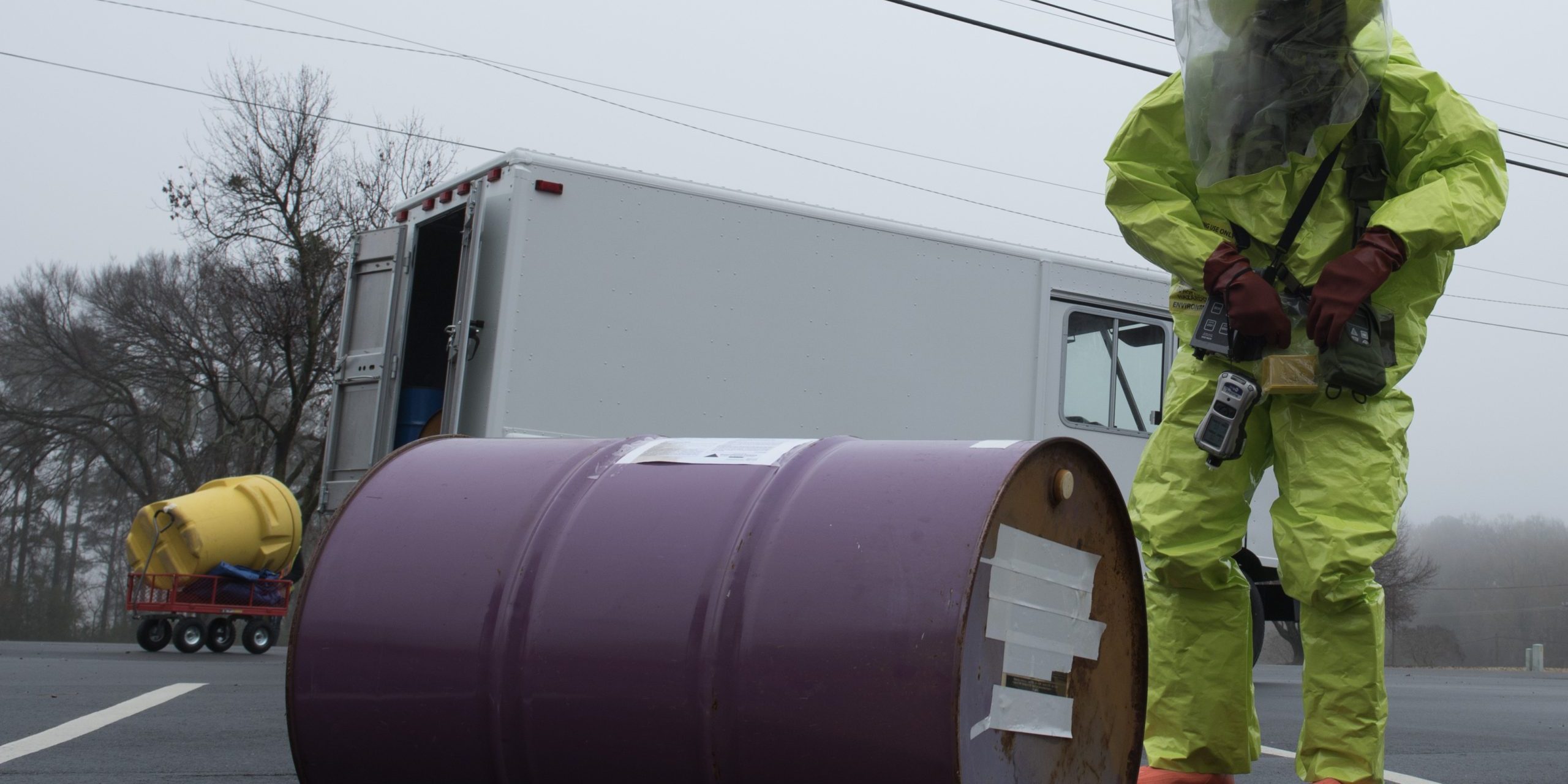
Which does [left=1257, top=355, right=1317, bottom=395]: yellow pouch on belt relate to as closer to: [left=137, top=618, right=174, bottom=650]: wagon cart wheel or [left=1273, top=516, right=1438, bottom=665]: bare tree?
[left=137, top=618, right=174, bottom=650]: wagon cart wheel

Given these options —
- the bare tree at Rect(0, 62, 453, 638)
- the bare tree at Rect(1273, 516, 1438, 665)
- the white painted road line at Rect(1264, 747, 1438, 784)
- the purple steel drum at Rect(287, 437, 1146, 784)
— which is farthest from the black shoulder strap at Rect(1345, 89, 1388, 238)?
the bare tree at Rect(1273, 516, 1438, 665)

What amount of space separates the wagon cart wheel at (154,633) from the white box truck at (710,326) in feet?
15.7

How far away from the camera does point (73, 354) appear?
1073 inches

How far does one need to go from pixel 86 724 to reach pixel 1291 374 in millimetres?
4307

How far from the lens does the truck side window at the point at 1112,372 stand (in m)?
7.99

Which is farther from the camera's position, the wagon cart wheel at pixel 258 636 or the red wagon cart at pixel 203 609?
the wagon cart wheel at pixel 258 636

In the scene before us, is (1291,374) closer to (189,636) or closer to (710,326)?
(710,326)

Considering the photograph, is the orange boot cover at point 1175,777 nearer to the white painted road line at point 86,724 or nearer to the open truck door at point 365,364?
the white painted road line at point 86,724

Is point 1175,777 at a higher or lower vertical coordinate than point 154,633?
higher

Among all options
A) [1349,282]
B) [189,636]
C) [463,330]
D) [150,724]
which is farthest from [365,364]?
[1349,282]

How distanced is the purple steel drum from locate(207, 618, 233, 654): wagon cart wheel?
32.3ft

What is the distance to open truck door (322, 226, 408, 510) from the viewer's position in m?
7.37

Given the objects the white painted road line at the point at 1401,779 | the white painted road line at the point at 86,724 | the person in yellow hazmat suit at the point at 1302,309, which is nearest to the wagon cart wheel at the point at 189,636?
the white painted road line at the point at 86,724

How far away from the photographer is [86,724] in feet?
16.2
